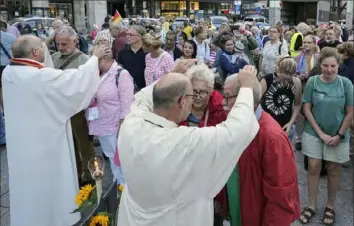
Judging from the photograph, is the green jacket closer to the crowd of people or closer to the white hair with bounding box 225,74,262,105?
the crowd of people

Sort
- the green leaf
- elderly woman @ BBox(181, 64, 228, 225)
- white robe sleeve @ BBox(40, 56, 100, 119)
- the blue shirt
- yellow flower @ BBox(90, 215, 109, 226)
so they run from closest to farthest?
yellow flower @ BBox(90, 215, 109, 226) < elderly woman @ BBox(181, 64, 228, 225) < the green leaf < white robe sleeve @ BBox(40, 56, 100, 119) < the blue shirt

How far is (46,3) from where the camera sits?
113 ft

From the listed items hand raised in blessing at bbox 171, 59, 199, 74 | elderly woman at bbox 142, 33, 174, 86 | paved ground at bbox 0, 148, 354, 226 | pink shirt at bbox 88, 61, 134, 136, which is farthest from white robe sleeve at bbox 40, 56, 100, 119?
elderly woman at bbox 142, 33, 174, 86

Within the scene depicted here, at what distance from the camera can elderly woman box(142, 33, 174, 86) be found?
541 centimetres

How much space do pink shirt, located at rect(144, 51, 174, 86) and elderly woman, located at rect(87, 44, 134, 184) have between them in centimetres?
128

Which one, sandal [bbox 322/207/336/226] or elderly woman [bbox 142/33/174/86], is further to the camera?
elderly woman [bbox 142/33/174/86]

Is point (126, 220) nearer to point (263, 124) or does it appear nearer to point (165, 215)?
point (165, 215)

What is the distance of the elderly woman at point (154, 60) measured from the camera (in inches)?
213

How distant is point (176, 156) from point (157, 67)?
3712mm

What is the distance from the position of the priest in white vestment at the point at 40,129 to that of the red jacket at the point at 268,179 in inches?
69.7

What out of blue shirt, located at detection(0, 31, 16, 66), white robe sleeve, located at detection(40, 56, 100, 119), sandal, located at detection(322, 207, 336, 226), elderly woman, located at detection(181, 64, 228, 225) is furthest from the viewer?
blue shirt, located at detection(0, 31, 16, 66)

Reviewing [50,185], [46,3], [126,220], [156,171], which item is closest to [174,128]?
[156,171]

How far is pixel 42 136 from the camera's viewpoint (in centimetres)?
357

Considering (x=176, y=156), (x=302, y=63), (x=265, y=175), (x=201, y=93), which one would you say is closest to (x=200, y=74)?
(x=201, y=93)
